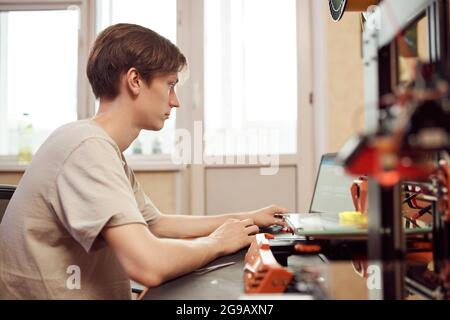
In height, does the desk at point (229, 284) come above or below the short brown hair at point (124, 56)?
below

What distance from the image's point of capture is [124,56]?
0.97m

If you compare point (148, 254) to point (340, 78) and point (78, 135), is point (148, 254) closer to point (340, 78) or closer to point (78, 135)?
point (78, 135)

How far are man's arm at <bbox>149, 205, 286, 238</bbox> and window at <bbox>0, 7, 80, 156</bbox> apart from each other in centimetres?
193

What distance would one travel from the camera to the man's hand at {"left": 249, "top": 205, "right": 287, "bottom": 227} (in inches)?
49.2

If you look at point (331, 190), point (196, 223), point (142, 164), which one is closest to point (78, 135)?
point (196, 223)

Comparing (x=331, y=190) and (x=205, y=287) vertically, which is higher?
(x=331, y=190)

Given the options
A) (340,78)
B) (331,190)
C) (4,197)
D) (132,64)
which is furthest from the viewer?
(340,78)

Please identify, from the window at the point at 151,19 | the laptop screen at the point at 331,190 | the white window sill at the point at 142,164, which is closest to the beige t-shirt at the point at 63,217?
the laptop screen at the point at 331,190

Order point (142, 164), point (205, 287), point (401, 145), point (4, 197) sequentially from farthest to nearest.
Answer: point (142, 164) → point (4, 197) → point (205, 287) → point (401, 145)

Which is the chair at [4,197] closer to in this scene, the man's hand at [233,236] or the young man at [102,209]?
the young man at [102,209]

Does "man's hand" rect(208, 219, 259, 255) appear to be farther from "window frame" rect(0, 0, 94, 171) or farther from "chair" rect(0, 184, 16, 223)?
"window frame" rect(0, 0, 94, 171)

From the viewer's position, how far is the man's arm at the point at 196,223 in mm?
1262

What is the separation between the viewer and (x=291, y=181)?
2854 mm

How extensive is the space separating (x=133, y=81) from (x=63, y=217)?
1.09ft
